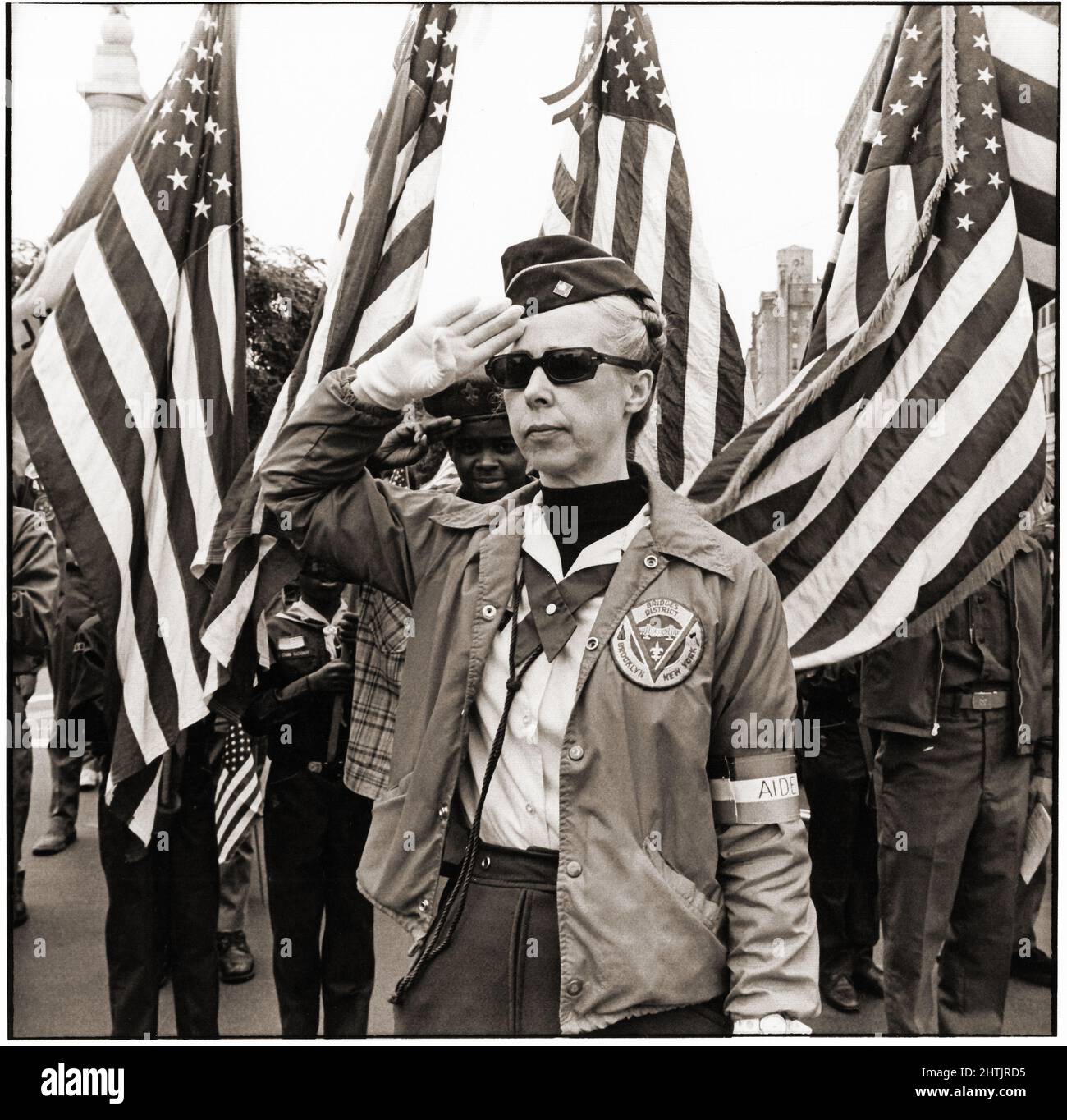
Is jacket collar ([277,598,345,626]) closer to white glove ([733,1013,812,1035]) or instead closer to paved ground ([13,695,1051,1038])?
paved ground ([13,695,1051,1038])

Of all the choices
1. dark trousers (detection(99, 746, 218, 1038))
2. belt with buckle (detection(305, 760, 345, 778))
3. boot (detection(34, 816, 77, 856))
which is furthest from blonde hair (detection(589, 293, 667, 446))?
boot (detection(34, 816, 77, 856))

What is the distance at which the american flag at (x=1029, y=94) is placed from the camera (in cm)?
332

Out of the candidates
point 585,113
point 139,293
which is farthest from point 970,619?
point 139,293

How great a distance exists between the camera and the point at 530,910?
7.36 feet

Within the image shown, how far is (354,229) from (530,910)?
217cm

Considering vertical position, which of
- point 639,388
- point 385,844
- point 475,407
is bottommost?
point 385,844

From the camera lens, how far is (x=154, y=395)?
3443 mm

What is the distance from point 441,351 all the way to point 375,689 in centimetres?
134

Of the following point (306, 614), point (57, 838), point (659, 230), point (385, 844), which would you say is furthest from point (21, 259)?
point (57, 838)

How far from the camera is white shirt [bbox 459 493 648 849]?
225 cm

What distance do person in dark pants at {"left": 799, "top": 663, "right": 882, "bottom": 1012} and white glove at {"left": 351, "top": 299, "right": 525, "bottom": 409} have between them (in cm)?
256

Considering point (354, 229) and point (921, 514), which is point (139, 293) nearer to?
point (354, 229)

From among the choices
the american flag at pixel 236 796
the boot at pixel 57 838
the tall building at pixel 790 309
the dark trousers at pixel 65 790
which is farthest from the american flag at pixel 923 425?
the boot at pixel 57 838

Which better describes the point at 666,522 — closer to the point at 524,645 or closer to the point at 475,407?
the point at 524,645
